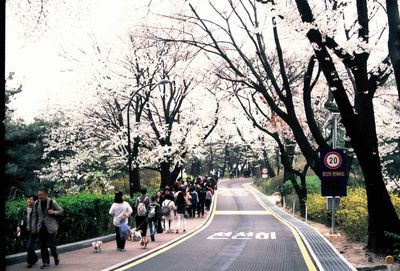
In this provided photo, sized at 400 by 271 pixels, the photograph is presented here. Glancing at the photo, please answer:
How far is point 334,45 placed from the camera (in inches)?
525

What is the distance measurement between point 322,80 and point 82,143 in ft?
57.0

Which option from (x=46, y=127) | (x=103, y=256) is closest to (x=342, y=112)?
(x=103, y=256)

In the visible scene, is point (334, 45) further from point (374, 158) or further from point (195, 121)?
point (195, 121)

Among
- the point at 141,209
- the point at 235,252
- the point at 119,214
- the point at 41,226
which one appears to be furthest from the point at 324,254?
the point at 41,226

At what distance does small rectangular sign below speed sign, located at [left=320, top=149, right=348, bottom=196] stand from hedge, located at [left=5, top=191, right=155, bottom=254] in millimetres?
7709

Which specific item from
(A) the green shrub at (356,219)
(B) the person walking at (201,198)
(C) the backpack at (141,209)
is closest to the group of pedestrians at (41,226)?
(C) the backpack at (141,209)

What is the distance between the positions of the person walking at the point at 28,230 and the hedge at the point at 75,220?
1.30ft

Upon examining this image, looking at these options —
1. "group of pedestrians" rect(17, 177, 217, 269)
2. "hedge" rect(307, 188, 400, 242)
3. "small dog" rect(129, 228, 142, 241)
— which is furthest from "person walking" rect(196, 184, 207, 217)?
"small dog" rect(129, 228, 142, 241)

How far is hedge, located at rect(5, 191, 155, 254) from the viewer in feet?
39.5

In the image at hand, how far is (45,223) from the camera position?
1144cm

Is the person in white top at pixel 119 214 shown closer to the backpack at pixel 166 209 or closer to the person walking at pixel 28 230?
the person walking at pixel 28 230

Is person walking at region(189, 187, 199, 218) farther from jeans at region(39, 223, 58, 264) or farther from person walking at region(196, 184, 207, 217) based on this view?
jeans at region(39, 223, 58, 264)

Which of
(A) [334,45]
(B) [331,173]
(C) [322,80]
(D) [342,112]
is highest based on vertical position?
(C) [322,80]

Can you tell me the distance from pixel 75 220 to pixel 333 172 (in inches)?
360
